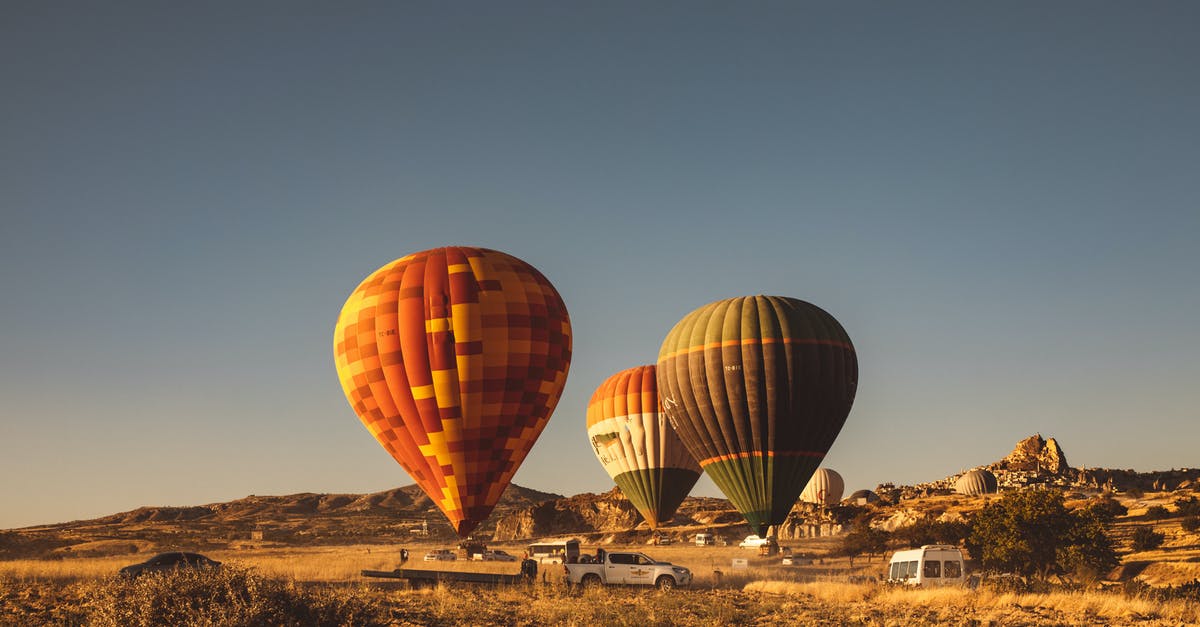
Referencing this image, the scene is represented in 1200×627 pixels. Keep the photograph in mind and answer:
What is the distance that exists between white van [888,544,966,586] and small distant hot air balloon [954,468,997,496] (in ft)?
272

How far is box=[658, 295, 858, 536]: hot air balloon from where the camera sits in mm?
46188

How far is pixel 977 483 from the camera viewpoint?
111m

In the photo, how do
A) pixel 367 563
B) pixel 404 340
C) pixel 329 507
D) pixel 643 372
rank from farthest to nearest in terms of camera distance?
1. pixel 329 507
2. pixel 643 372
3. pixel 367 563
4. pixel 404 340

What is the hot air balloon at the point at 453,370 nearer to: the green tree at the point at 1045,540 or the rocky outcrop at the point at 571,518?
the green tree at the point at 1045,540

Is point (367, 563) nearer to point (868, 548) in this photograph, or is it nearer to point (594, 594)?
point (594, 594)

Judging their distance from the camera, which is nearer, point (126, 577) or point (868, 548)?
point (126, 577)

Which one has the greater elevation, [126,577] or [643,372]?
[643,372]

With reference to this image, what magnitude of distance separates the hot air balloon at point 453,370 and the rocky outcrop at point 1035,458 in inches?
4719

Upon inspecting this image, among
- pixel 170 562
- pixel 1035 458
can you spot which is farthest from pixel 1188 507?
pixel 1035 458

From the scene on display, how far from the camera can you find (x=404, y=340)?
3634 cm

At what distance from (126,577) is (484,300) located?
16751mm

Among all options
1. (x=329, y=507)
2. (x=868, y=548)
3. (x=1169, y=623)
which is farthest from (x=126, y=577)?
(x=329, y=507)

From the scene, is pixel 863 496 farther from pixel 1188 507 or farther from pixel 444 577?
pixel 444 577

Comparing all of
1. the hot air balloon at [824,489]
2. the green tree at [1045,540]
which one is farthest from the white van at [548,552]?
the hot air balloon at [824,489]
